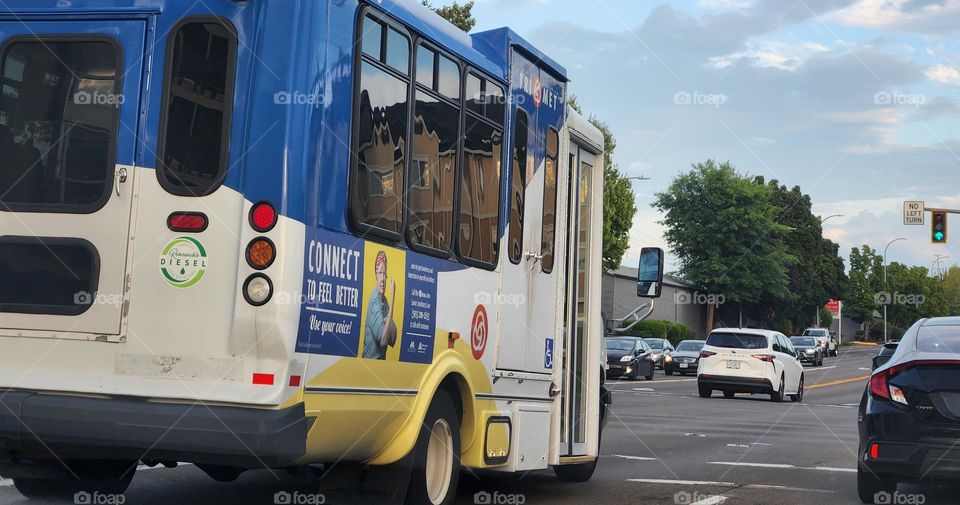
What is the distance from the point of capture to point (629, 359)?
38.3 meters

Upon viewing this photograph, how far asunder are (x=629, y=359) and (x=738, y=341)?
886 cm

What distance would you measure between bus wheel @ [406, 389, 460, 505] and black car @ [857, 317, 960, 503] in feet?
10.8

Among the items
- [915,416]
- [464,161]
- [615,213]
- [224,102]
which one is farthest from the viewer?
[615,213]

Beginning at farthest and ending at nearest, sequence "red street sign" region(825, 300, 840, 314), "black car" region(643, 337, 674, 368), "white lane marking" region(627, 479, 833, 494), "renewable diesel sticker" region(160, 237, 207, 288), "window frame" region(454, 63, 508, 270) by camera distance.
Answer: "red street sign" region(825, 300, 840, 314)
"black car" region(643, 337, 674, 368)
"white lane marking" region(627, 479, 833, 494)
"window frame" region(454, 63, 508, 270)
"renewable diesel sticker" region(160, 237, 207, 288)

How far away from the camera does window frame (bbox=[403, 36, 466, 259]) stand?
723 cm

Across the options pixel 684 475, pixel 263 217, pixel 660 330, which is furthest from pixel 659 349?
pixel 263 217

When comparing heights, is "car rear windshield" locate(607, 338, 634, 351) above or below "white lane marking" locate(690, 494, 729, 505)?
above

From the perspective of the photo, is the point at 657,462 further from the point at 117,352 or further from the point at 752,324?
the point at 752,324

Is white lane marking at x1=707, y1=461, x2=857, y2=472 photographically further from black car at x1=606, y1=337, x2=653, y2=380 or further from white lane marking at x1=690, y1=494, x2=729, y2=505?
black car at x1=606, y1=337, x2=653, y2=380

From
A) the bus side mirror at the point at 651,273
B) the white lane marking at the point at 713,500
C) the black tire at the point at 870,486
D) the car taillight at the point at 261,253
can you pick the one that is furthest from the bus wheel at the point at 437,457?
the black tire at the point at 870,486

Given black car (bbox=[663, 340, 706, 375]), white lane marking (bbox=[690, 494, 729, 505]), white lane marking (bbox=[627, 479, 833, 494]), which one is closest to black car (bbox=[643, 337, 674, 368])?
black car (bbox=[663, 340, 706, 375])

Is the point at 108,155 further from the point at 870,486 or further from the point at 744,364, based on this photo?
the point at 744,364

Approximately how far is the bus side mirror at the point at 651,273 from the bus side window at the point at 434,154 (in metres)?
3.41

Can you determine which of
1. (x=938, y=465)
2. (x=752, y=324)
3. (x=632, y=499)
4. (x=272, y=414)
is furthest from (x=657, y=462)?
(x=752, y=324)
